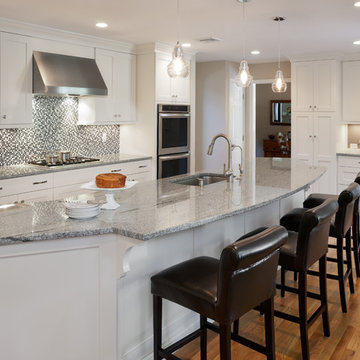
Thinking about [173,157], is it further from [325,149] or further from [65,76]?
[325,149]

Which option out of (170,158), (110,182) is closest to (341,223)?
(110,182)

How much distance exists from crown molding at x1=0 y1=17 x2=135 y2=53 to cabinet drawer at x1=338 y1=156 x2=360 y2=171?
350 centimetres

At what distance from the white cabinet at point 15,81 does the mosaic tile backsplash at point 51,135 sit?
0.30 meters

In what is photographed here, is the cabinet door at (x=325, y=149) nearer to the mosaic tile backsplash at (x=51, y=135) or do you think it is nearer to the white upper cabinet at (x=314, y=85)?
the white upper cabinet at (x=314, y=85)

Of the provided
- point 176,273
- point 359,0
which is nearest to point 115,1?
point 359,0

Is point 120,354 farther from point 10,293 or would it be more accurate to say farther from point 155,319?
point 10,293

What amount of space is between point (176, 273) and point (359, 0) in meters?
2.93

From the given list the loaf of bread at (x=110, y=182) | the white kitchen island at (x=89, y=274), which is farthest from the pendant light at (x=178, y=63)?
the loaf of bread at (x=110, y=182)

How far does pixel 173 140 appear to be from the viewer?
6.06m

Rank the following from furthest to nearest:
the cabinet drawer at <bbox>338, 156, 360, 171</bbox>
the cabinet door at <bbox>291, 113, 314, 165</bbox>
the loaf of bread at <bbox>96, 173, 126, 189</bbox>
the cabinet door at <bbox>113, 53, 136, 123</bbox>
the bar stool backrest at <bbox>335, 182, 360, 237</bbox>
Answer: the cabinet door at <bbox>291, 113, 314, 165</bbox> → the cabinet drawer at <bbox>338, 156, 360, 171</bbox> → the cabinet door at <bbox>113, 53, 136, 123</bbox> → the bar stool backrest at <bbox>335, 182, 360, 237</bbox> → the loaf of bread at <bbox>96, 173, 126, 189</bbox>

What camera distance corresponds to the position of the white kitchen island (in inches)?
74.9

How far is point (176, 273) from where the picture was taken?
7.14 ft

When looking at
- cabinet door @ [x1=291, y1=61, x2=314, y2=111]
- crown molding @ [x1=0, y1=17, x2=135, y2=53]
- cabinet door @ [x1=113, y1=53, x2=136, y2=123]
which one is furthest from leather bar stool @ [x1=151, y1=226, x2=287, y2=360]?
cabinet door @ [x1=291, y1=61, x2=314, y2=111]

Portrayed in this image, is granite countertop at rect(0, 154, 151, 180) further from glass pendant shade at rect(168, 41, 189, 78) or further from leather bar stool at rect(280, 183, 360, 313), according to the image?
leather bar stool at rect(280, 183, 360, 313)
